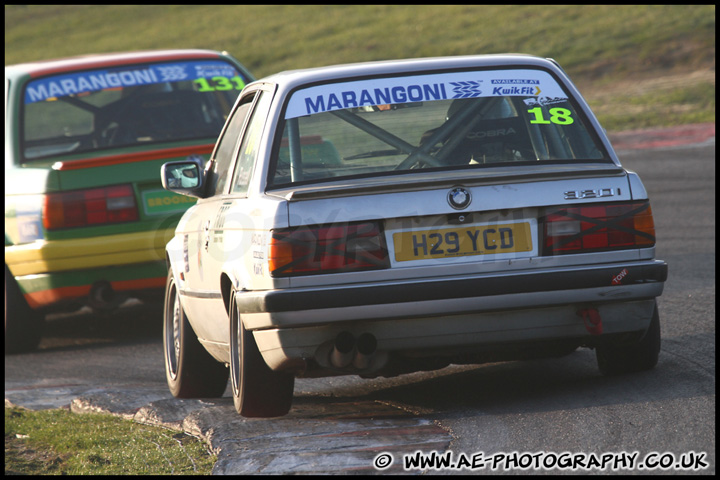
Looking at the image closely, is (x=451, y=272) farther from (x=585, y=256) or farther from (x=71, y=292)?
(x=71, y=292)

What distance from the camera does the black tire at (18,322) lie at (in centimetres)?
881

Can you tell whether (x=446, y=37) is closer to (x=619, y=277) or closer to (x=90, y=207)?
(x=90, y=207)

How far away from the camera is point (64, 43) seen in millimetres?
47250

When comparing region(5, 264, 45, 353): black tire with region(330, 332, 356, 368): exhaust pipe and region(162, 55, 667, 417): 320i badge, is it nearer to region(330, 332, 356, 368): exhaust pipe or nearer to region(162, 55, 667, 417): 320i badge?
region(162, 55, 667, 417): 320i badge

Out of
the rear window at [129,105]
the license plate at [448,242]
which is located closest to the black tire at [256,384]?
the license plate at [448,242]

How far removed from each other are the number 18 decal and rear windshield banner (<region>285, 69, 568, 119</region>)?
56mm

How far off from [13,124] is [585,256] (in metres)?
5.61

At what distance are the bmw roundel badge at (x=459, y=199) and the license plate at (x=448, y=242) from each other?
0.09 metres

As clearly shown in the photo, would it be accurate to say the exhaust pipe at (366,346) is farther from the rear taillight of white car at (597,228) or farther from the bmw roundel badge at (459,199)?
the rear taillight of white car at (597,228)

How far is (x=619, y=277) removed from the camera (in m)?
5.11

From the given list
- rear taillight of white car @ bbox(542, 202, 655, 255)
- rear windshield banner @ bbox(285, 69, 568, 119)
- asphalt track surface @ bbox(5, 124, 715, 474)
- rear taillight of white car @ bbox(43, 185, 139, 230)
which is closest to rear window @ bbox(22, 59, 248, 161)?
rear taillight of white car @ bbox(43, 185, 139, 230)

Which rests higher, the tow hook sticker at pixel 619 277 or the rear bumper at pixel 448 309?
the tow hook sticker at pixel 619 277

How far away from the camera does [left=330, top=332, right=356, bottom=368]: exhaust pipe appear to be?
5.07 m

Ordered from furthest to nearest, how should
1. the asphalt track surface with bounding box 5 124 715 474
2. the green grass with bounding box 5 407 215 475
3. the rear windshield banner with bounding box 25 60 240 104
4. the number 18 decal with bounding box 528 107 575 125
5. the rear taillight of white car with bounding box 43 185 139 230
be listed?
1. the rear windshield banner with bounding box 25 60 240 104
2. the rear taillight of white car with bounding box 43 185 139 230
3. the number 18 decal with bounding box 528 107 575 125
4. the green grass with bounding box 5 407 215 475
5. the asphalt track surface with bounding box 5 124 715 474
